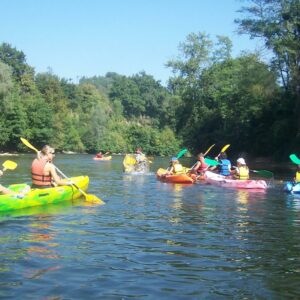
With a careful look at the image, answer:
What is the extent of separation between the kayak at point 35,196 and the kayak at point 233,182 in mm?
5434

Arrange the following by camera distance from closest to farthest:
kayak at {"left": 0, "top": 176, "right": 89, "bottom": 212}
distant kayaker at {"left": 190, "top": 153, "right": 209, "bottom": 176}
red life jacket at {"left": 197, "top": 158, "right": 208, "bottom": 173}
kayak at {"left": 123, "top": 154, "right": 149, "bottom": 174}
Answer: kayak at {"left": 0, "top": 176, "right": 89, "bottom": 212}
red life jacket at {"left": 197, "top": 158, "right": 208, "bottom": 173}
distant kayaker at {"left": 190, "top": 153, "right": 209, "bottom": 176}
kayak at {"left": 123, "top": 154, "right": 149, "bottom": 174}

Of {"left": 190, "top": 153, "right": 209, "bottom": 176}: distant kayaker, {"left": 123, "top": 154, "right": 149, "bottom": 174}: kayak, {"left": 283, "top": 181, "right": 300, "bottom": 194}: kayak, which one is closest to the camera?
{"left": 283, "top": 181, "right": 300, "bottom": 194}: kayak

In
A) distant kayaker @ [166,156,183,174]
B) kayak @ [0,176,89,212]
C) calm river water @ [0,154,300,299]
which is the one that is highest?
distant kayaker @ [166,156,183,174]

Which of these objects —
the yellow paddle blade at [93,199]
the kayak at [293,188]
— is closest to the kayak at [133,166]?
the kayak at [293,188]

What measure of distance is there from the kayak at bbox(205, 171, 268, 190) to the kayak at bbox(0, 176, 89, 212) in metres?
5.43

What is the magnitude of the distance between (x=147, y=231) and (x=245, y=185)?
25.5ft

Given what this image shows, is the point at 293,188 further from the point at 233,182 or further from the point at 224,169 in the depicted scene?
the point at 224,169

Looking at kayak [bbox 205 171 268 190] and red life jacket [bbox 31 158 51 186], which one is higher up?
red life jacket [bbox 31 158 51 186]

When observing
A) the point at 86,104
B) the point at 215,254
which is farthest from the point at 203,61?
the point at 215,254

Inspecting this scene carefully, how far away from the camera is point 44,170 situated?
1145cm

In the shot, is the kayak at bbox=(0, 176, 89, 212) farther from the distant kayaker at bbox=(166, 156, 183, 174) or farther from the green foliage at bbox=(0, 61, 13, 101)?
the green foliage at bbox=(0, 61, 13, 101)

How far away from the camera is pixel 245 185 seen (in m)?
15.6

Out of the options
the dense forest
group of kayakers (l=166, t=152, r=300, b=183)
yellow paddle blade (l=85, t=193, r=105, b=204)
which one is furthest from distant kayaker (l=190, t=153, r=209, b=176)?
the dense forest

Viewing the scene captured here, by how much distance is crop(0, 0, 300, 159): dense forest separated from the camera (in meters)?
33.8
